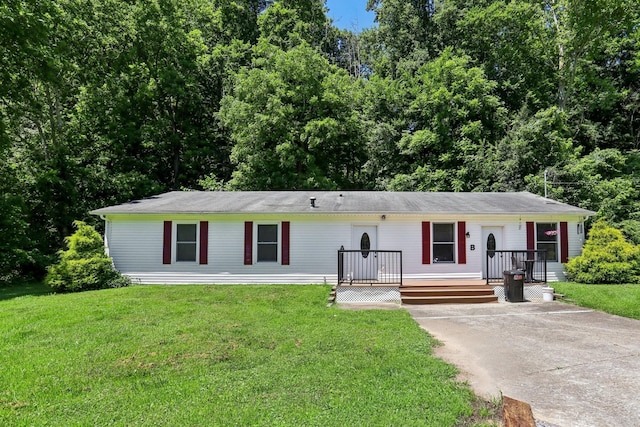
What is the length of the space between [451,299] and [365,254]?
2906 millimetres

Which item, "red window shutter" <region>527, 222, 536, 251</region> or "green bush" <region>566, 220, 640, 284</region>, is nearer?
"green bush" <region>566, 220, 640, 284</region>

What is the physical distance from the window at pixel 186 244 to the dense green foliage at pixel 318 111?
6893 mm

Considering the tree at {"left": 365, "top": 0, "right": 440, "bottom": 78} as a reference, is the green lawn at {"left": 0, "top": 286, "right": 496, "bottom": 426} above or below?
below

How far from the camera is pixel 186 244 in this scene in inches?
461

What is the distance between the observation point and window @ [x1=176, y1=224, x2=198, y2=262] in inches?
461

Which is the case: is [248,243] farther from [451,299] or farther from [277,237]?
[451,299]

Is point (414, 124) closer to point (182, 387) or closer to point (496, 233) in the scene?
point (496, 233)

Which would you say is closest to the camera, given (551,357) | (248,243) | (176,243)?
(551,357)

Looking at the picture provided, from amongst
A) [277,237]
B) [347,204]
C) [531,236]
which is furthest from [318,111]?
[531,236]

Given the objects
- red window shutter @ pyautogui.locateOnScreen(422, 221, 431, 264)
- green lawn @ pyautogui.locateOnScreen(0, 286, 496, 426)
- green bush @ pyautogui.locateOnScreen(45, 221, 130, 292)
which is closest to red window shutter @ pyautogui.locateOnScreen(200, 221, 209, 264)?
green bush @ pyautogui.locateOnScreen(45, 221, 130, 292)

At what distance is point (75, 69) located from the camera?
1644 centimetres

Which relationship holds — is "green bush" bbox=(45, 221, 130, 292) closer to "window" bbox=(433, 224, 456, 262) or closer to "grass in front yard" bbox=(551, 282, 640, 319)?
"window" bbox=(433, 224, 456, 262)

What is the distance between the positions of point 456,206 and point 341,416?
10.0 meters

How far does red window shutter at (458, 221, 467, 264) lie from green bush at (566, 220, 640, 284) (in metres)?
3.44
